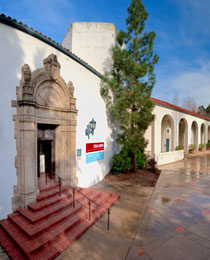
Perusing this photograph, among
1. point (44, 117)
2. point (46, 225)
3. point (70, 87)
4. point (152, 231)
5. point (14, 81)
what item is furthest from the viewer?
point (70, 87)

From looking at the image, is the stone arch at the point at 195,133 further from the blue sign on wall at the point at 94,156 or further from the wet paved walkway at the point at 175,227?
the blue sign on wall at the point at 94,156

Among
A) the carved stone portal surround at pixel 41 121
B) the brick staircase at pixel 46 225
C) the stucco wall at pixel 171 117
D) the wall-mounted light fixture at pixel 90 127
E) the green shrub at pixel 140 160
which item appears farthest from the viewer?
the stucco wall at pixel 171 117

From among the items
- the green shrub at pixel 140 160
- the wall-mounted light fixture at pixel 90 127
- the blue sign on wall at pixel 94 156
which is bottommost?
the green shrub at pixel 140 160

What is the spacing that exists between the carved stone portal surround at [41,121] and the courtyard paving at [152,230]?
7.93 ft

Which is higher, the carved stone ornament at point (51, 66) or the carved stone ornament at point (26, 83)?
the carved stone ornament at point (51, 66)

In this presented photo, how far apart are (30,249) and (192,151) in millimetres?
24788

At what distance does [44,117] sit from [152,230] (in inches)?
213

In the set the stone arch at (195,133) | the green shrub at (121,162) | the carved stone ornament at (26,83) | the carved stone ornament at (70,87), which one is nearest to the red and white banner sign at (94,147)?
the green shrub at (121,162)

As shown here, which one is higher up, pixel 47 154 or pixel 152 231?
pixel 47 154

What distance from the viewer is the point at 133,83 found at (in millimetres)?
10211

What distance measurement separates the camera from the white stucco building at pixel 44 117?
4797 mm

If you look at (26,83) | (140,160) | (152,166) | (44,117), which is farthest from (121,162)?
(26,83)

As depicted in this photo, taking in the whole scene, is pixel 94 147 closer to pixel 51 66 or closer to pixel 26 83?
pixel 51 66

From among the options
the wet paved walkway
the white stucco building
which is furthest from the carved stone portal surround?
→ the wet paved walkway
